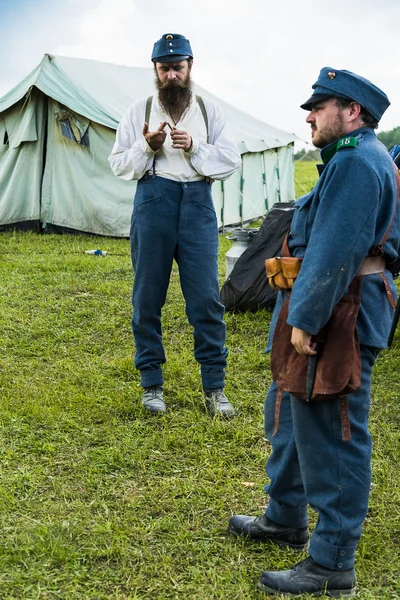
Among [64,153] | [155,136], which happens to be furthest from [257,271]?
[64,153]

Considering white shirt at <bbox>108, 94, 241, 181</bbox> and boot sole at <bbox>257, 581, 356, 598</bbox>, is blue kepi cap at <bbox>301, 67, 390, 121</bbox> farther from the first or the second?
white shirt at <bbox>108, 94, 241, 181</bbox>

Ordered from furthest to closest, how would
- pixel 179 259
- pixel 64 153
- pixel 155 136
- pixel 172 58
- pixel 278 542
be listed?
pixel 64 153
pixel 179 259
pixel 172 58
pixel 155 136
pixel 278 542

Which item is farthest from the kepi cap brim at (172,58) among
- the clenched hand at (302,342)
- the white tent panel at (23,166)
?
the white tent panel at (23,166)

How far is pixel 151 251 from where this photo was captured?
4289mm

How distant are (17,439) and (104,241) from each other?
7.55m

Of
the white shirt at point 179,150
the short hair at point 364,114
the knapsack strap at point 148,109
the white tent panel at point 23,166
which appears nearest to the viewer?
the short hair at point 364,114

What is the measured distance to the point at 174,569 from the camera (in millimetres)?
2900

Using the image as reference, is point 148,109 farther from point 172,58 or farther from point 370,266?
point 370,266

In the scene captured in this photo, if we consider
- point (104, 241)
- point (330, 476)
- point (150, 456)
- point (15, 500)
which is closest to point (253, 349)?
point (150, 456)

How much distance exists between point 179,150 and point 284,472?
213cm

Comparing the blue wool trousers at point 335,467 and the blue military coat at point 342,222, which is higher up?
the blue military coat at point 342,222

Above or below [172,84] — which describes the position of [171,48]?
above

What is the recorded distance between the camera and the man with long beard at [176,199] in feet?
14.0

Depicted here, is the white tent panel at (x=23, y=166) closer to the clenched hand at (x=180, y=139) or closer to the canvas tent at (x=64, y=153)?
the canvas tent at (x=64, y=153)
